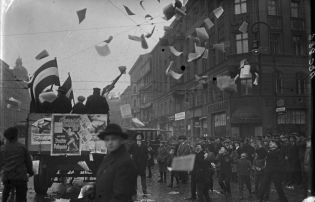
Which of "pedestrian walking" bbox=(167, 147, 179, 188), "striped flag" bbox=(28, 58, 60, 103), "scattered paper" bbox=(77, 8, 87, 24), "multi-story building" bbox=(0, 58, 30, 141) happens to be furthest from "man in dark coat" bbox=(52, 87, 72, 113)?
"pedestrian walking" bbox=(167, 147, 179, 188)

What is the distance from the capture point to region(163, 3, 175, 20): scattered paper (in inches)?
302

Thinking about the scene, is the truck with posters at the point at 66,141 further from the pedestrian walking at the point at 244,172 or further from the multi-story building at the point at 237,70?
the pedestrian walking at the point at 244,172

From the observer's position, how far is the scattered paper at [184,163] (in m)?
8.53

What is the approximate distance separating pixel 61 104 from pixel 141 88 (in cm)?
272

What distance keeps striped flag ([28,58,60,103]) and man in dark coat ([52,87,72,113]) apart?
28cm

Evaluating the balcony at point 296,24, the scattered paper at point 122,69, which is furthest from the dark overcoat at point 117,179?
the balcony at point 296,24

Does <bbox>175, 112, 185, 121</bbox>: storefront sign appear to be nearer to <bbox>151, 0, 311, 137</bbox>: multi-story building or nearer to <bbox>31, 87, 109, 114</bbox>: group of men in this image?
<bbox>151, 0, 311, 137</bbox>: multi-story building

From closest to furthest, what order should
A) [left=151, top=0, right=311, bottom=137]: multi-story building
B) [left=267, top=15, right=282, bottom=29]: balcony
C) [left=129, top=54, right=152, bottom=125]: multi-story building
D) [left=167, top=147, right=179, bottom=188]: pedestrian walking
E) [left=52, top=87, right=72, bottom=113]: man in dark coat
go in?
[left=52, top=87, right=72, bottom=113]: man in dark coat, [left=129, top=54, right=152, bottom=125]: multi-story building, [left=151, top=0, right=311, bottom=137]: multi-story building, [left=167, top=147, right=179, bottom=188]: pedestrian walking, [left=267, top=15, right=282, bottom=29]: balcony

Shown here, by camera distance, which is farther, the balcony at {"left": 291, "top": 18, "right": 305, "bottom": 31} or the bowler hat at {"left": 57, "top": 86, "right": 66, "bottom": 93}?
the balcony at {"left": 291, "top": 18, "right": 305, "bottom": 31}

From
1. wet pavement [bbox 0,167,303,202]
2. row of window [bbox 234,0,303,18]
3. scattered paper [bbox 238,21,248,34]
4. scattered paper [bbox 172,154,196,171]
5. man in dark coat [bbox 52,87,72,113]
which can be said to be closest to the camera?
man in dark coat [bbox 52,87,72,113]

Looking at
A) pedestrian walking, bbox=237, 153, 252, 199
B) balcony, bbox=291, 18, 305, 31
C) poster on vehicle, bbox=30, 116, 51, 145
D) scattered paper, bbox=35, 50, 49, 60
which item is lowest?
pedestrian walking, bbox=237, 153, 252, 199

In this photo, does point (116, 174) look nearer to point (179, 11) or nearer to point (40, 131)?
point (40, 131)

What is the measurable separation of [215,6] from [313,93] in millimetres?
3027

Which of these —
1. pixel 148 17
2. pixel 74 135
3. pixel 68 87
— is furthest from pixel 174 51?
pixel 74 135
